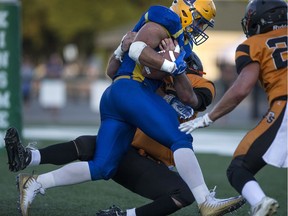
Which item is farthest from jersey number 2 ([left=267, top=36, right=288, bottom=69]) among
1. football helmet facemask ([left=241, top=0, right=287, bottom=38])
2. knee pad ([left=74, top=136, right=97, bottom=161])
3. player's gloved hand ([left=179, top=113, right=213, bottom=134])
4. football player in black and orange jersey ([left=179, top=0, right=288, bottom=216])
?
knee pad ([left=74, top=136, right=97, bottom=161])

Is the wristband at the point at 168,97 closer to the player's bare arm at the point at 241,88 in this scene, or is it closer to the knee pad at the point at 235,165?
the player's bare arm at the point at 241,88

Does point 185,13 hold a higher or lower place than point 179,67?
higher

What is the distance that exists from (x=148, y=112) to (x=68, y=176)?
70 cm

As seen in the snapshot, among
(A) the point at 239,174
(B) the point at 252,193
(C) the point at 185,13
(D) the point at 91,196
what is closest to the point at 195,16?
(C) the point at 185,13

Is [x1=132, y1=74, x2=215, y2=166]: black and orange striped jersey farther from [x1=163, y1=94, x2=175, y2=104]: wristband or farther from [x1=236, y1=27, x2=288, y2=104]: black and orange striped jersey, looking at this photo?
[x1=236, y1=27, x2=288, y2=104]: black and orange striped jersey

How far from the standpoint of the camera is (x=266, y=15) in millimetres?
4602

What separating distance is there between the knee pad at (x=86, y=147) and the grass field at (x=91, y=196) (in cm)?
65

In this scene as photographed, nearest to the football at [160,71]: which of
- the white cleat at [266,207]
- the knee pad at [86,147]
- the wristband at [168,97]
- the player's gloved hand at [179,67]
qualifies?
the player's gloved hand at [179,67]

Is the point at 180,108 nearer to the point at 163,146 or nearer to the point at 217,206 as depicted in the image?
the point at 163,146

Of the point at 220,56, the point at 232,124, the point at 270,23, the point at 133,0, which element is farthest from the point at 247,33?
the point at 133,0

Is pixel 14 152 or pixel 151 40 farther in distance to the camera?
pixel 14 152

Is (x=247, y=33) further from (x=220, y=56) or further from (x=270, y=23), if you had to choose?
(x=220, y=56)

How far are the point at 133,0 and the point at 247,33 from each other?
2629cm

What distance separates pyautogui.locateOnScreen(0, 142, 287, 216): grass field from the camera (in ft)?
18.7
